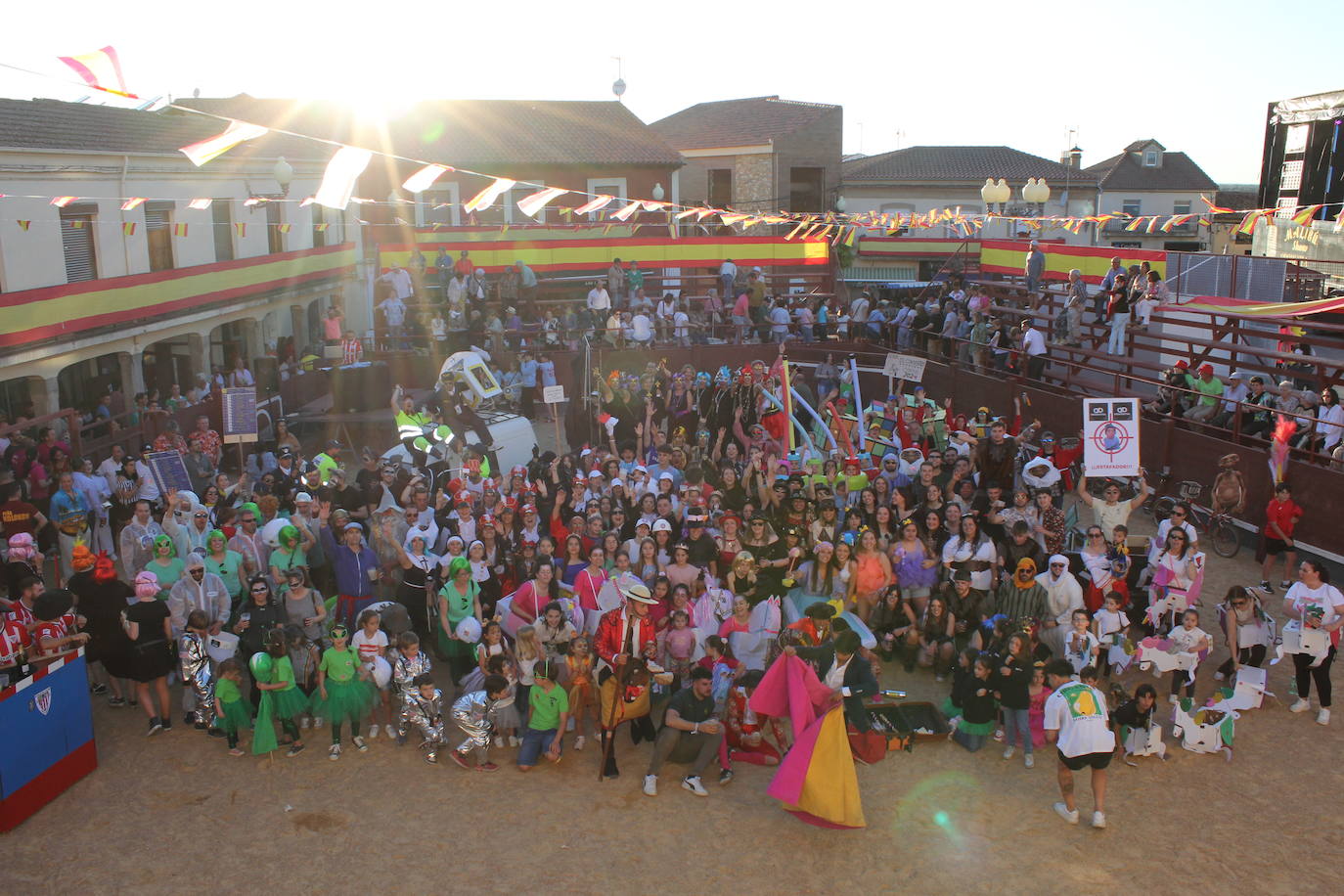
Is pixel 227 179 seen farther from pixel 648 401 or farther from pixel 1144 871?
pixel 1144 871

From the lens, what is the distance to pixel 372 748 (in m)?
8.59

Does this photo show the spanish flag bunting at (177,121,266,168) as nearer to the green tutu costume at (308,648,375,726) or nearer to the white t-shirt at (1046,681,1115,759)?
the green tutu costume at (308,648,375,726)

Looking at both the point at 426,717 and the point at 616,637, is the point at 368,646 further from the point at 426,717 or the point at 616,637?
the point at 616,637

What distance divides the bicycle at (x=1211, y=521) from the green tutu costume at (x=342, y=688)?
9077 mm

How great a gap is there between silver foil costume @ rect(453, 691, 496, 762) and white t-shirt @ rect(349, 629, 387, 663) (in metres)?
0.78

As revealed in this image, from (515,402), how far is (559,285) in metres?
7.55

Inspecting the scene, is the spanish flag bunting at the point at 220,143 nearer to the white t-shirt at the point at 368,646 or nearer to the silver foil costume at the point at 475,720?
the white t-shirt at the point at 368,646

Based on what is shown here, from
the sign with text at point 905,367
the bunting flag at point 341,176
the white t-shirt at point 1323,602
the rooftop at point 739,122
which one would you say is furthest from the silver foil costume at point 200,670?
the rooftop at point 739,122

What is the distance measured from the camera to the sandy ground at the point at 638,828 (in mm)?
6898

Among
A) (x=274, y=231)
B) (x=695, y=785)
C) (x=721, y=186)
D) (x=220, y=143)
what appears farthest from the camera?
(x=721, y=186)

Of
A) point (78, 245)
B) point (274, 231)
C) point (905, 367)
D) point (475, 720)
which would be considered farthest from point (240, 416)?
point (274, 231)

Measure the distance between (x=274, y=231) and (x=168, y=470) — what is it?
15010mm

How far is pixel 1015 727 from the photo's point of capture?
8.41 m

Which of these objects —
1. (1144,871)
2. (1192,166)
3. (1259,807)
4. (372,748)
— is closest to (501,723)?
(372,748)
